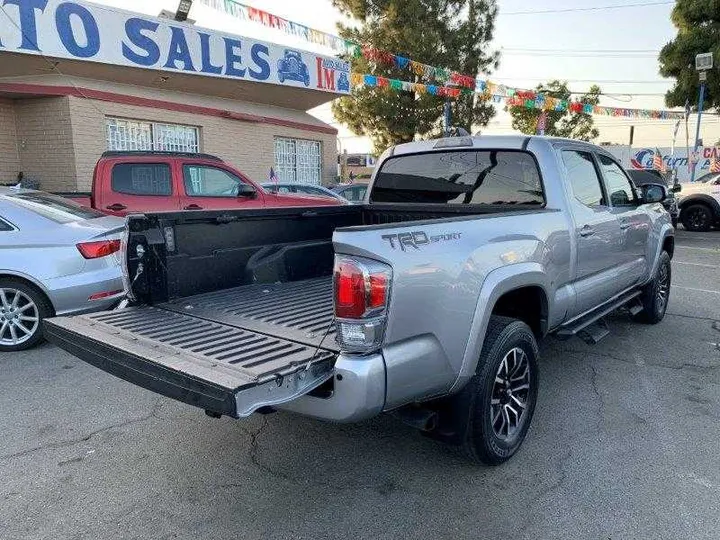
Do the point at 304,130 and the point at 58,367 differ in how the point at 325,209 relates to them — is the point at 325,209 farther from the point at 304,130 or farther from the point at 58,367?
the point at 304,130

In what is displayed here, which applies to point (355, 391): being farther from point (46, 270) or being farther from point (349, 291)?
point (46, 270)

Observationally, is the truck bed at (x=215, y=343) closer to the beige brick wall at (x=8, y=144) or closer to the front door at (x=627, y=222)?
the front door at (x=627, y=222)

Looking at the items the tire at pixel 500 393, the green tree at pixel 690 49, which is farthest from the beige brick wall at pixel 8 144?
the green tree at pixel 690 49

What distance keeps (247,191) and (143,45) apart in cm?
497

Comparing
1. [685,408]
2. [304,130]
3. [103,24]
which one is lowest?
[685,408]

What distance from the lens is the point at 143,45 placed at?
11148 millimetres

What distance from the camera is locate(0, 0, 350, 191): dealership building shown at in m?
10.0

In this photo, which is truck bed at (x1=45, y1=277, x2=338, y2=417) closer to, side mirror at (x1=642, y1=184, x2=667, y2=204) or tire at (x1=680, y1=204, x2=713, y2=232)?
side mirror at (x1=642, y1=184, x2=667, y2=204)

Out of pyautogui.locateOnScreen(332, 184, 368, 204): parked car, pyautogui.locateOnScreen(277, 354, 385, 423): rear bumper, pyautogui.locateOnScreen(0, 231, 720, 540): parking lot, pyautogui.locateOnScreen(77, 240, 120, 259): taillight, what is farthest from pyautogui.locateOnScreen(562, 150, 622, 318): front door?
pyautogui.locateOnScreen(332, 184, 368, 204): parked car

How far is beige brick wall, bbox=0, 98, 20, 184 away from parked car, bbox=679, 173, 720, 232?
16.4m

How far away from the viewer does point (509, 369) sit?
330 centimetres

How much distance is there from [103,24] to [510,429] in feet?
35.1

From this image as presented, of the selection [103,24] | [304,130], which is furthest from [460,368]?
[304,130]

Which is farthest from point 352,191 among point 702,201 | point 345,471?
point 345,471
